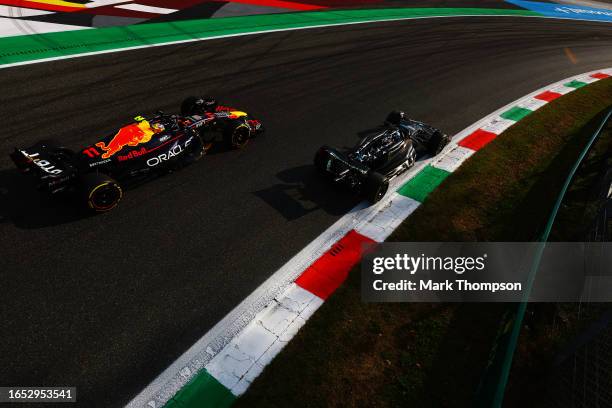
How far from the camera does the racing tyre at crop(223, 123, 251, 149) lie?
8289 millimetres

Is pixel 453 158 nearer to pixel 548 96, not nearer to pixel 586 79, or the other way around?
pixel 548 96

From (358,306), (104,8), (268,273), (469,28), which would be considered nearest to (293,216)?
(268,273)

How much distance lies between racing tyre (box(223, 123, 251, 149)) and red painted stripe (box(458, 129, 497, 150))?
5.66 m

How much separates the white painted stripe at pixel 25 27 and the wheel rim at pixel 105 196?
1012 cm

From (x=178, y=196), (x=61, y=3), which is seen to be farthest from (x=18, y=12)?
(x=178, y=196)

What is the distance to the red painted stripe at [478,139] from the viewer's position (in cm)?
987

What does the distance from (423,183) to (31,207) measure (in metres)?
7.57

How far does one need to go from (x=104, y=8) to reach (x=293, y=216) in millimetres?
14093

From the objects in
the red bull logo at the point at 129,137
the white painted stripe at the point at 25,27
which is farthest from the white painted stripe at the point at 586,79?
the white painted stripe at the point at 25,27

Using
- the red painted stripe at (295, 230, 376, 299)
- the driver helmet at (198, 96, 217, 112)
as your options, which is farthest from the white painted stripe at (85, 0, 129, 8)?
the red painted stripe at (295, 230, 376, 299)

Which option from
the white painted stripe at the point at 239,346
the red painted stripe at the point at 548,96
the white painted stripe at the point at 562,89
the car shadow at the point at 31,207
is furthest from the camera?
the white painted stripe at the point at 562,89

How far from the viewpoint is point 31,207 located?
6.30m

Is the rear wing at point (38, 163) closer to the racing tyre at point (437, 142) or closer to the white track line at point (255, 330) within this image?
the white track line at point (255, 330)

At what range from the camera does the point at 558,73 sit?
52.7 feet
